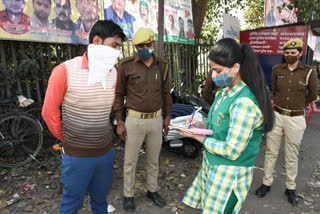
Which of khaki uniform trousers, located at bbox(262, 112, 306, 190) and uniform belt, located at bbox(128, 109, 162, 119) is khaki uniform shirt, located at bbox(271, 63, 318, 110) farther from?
uniform belt, located at bbox(128, 109, 162, 119)

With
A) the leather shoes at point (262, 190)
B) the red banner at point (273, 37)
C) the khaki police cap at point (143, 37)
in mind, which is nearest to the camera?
the khaki police cap at point (143, 37)

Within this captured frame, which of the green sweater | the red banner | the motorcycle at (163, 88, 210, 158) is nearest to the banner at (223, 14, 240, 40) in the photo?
the red banner

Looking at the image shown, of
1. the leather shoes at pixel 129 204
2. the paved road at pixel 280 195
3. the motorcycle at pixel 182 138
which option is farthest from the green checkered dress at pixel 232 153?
the motorcycle at pixel 182 138

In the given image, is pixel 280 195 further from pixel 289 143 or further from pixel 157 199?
pixel 157 199

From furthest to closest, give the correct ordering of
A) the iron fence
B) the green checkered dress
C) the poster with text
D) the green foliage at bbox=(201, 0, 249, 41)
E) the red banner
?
the green foliage at bbox=(201, 0, 249, 41)
the red banner
the iron fence
the poster with text
the green checkered dress

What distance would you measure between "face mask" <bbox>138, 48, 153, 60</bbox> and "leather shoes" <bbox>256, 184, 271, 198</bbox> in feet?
7.89

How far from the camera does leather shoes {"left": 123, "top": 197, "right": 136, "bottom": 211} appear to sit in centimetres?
310

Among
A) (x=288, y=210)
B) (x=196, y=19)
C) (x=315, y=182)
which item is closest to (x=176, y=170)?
(x=288, y=210)

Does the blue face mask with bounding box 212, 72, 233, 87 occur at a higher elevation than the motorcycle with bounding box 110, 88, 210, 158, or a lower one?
higher

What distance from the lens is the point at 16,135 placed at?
12.6ft

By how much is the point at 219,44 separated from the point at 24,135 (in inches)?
137

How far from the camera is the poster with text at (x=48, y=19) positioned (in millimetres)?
3359

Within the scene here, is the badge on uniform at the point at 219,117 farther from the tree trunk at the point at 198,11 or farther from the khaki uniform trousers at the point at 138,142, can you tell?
the tree trunk at the point at 198,11

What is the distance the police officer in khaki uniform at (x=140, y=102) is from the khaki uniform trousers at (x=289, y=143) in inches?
62.5
